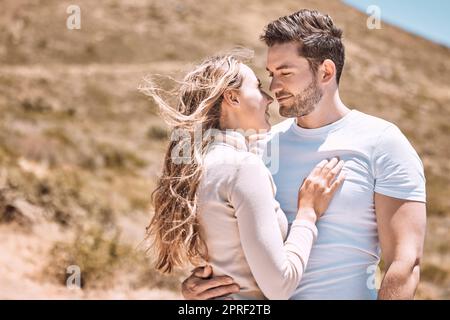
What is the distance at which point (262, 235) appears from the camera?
234cm

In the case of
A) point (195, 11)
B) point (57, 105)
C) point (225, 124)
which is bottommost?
point (225, 124)

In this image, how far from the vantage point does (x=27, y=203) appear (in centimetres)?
999

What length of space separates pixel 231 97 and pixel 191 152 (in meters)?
0.30

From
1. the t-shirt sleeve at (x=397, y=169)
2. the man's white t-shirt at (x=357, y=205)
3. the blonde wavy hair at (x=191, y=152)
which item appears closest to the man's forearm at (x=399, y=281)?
the man's white t-shirt at (x=357, y=205)

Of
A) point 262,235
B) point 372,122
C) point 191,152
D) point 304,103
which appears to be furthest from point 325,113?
point 262,235

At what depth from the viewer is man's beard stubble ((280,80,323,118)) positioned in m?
2.88

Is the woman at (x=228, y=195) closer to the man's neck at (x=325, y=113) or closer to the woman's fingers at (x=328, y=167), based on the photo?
the woman's fingers at (x=328, y=167)

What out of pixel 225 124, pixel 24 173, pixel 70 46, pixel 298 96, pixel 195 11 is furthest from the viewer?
pixel 195 11

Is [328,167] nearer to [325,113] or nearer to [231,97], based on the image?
[325,113]

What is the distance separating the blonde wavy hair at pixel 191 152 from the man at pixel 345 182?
0.17 meters

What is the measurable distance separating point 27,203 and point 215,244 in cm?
812
